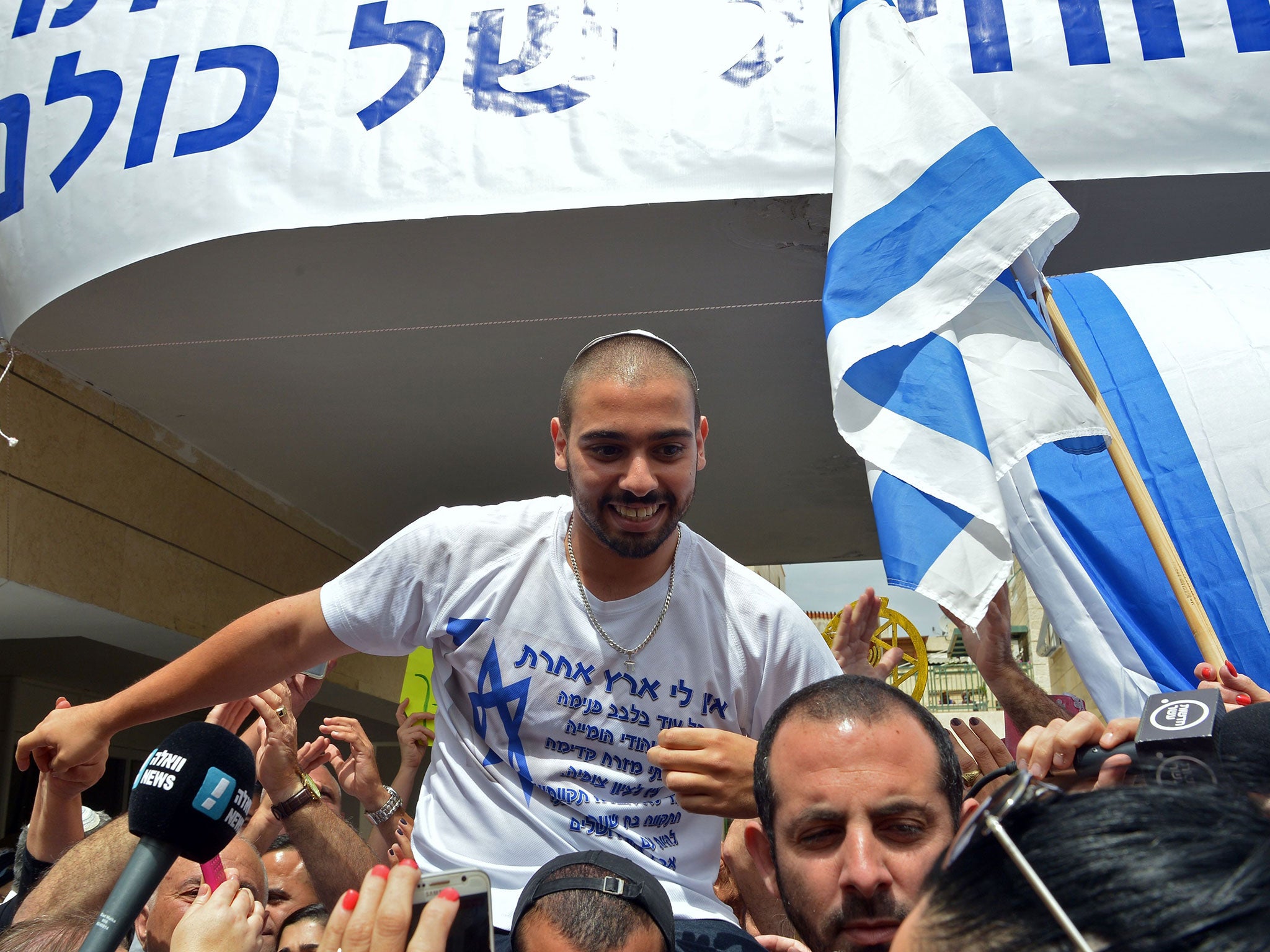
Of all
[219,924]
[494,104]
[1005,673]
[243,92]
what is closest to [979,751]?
[1005,673]

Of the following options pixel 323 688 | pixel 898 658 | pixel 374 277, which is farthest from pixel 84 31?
pixel 323 688

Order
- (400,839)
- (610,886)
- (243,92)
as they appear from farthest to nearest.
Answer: (243,92)
(400,839)
(610,886)

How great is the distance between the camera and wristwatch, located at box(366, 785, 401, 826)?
4.00m

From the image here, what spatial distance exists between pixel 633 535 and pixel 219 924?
105cm

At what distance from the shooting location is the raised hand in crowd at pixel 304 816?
9.73 ft

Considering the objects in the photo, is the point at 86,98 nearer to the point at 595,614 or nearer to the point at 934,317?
the point at 595,614

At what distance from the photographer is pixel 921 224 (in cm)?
284

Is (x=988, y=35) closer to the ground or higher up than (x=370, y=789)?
higher up

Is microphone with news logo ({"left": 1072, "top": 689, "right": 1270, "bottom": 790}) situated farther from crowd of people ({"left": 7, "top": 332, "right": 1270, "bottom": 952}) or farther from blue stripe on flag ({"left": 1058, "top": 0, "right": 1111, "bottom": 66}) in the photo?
Result: blue stripe on flag ({"left": 1058, "top": 0, "right": 1111, "bottom": 66})

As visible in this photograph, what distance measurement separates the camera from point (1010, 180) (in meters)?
2.73

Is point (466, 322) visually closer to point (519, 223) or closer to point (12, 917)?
point (519, 223)

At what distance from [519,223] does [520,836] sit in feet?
8.49

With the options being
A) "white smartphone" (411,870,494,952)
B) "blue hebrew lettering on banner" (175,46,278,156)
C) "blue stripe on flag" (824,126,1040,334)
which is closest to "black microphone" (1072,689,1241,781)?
"white smartphone" (411,870,494,952)

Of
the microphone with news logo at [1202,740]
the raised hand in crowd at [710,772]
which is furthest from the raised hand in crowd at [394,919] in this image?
the raised hand in crowd at [710,772]
